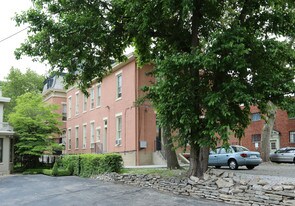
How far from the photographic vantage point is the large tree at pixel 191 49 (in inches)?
392

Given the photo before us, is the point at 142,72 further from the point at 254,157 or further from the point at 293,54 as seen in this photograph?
the point at 293,54

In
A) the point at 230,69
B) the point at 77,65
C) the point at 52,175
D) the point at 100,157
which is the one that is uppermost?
the point at 77,65

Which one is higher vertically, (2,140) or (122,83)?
(122,83)

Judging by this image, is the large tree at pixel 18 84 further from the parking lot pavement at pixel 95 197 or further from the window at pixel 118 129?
the parking lot pavement at pixel 95 197

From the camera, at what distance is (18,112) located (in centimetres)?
2608

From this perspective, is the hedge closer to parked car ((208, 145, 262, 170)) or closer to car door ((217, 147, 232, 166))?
parked car ((208, 145, 262, 170))

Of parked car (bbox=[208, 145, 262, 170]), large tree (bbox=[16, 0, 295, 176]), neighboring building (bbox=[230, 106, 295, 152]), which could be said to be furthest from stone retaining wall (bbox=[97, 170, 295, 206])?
neighboring building (bbox=[230, 106, 295, 152])

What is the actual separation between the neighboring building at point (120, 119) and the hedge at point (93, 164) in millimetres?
3445

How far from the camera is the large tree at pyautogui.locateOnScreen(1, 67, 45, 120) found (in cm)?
A: 4958

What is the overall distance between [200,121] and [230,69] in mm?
1958

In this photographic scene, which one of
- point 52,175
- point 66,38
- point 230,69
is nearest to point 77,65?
point 66,38

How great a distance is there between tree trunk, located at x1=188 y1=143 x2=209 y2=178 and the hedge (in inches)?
235

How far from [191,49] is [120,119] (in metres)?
14.3

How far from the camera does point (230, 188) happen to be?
32.0 ft
